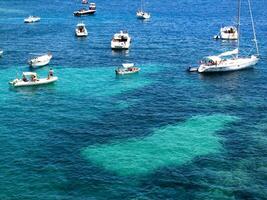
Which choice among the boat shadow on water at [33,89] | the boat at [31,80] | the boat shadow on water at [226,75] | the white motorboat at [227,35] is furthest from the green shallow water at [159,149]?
the white motorboat at [227,35]

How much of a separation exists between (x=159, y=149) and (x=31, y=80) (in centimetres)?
4634

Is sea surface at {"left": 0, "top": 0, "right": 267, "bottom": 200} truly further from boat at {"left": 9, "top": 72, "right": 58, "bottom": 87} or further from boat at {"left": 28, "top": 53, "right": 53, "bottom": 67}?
boat at {"left": 28, "top": 53, "right": 53, "bottom": 67}

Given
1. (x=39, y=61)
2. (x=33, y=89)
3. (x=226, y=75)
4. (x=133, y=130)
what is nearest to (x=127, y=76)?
(x=39, y=61)

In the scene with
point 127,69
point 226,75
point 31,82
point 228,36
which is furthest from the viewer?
point 228,36

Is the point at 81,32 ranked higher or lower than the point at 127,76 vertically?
higher

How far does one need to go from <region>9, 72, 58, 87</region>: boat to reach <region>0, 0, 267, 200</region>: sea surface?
1.61m

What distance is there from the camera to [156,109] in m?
106

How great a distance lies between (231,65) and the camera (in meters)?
134

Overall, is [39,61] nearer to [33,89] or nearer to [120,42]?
[33,89]

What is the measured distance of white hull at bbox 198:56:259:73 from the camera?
132250 mm

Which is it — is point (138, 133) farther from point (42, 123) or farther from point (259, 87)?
point (259, 87)

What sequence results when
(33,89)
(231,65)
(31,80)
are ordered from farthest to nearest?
(231,65) → (31,80) → (33,89)

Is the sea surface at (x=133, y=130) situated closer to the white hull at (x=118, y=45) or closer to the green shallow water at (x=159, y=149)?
the green shallow water at (x=159, y=149)

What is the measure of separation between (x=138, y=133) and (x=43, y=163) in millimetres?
20759
